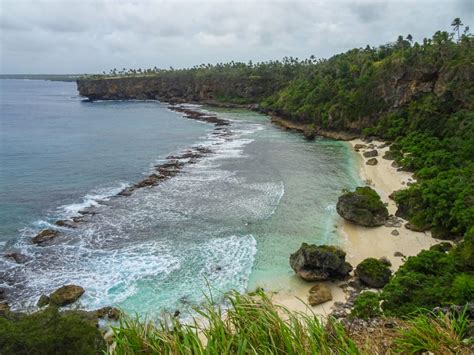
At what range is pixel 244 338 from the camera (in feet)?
15.6

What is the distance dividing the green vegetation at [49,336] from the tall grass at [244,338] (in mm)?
9427

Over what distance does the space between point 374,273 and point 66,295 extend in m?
16.4

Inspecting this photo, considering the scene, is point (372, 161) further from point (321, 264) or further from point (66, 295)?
point (66, 295)

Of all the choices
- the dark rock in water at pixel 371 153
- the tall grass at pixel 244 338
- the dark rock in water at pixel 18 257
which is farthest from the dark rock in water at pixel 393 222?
the dark rock in water at pixel 18 257

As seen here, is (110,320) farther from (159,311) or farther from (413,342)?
(413,342)

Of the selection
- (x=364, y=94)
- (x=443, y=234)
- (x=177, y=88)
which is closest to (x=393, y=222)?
(x=443, y=234)

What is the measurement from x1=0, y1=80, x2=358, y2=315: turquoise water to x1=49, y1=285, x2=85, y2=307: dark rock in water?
0.51 metres

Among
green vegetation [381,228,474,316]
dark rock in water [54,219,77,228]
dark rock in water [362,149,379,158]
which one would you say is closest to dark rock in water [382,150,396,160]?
dark rock in water [362,149,379,158]

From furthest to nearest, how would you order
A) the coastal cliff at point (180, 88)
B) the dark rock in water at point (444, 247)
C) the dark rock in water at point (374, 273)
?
the coastal cliff at point (180, 88)
the dark rock in water at point (444, 247)
the dark rock in water at point (374, 273)

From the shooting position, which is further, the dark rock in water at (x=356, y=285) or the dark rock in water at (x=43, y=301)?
the dark rock in water at (x=356, y=285)

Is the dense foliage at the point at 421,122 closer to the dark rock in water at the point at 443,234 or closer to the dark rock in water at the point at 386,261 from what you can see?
the dark rock in water at the point at 443,234

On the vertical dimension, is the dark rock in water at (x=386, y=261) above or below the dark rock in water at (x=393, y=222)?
below

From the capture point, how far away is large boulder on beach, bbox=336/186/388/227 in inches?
1075

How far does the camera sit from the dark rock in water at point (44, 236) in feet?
86.0
